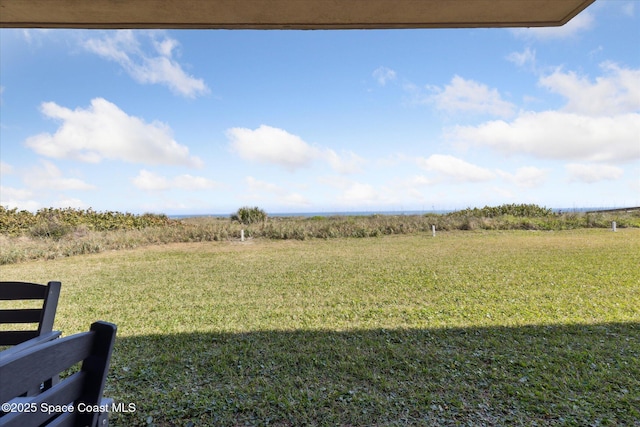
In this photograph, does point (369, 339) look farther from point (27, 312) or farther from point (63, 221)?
point (63, 221)

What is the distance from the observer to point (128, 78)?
1061 cm

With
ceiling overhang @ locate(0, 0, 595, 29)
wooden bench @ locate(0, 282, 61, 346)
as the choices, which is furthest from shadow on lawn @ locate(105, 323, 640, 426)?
ceiling overhang @ locate(0, 0, 595, 29)

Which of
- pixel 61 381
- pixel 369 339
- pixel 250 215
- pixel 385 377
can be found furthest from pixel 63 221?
pixel 61 381

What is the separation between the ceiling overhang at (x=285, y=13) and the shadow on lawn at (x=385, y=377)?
2.47 metres

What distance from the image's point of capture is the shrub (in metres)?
13.0

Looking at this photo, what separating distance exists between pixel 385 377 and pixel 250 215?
11510mm

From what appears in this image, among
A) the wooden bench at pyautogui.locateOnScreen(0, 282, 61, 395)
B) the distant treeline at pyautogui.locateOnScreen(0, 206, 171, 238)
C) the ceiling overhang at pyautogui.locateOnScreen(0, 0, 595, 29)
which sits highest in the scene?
the ceiling overhang at pyautogui.locateOnScreen(0, 0, 595, 29)

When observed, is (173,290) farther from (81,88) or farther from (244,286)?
(81,88)

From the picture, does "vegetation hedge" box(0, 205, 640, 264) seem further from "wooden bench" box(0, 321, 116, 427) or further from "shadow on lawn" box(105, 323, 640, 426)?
"wooden bench" box(0, 321, 116, 427)

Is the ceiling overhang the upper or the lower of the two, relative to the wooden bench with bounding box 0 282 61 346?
upper

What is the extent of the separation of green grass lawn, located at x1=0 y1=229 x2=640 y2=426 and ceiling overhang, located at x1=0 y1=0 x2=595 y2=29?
8.12 feet

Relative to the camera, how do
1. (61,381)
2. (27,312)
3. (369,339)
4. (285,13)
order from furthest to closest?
1. (369,339)
2. (285,13)
3. (27,312)
4. (61,381)

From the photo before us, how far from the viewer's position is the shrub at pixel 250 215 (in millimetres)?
13045

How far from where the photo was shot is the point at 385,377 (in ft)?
7.47
